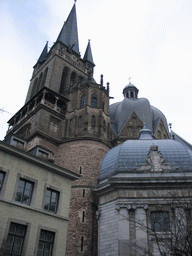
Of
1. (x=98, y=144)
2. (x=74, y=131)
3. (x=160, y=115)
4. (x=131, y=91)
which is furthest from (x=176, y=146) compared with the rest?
(x=131, y=91)

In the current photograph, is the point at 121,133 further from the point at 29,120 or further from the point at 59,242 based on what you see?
the point at 59,242

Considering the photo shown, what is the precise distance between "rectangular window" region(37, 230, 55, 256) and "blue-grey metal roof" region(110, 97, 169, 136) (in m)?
26.3

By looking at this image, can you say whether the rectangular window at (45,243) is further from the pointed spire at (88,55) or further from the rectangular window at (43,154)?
the pointed spire at (88,55)

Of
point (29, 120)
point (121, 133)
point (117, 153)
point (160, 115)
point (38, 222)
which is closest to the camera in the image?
point (38, 222)

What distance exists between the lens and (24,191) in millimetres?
16891

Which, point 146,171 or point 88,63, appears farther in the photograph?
point 88,63

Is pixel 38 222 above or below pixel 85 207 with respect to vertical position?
below

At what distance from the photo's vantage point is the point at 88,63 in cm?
5544

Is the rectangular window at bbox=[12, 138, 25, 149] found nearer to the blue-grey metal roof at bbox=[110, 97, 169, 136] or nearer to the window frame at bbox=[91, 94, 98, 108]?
the window frame at bbox=[91, 94, 98, 108]

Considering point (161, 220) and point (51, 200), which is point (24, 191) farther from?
point (161, 220)

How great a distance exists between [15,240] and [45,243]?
6.70ft

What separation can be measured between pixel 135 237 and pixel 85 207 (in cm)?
736

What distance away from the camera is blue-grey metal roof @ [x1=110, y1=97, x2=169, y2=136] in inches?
1718

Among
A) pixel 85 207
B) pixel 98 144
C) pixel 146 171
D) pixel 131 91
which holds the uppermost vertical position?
pixel 131 91
